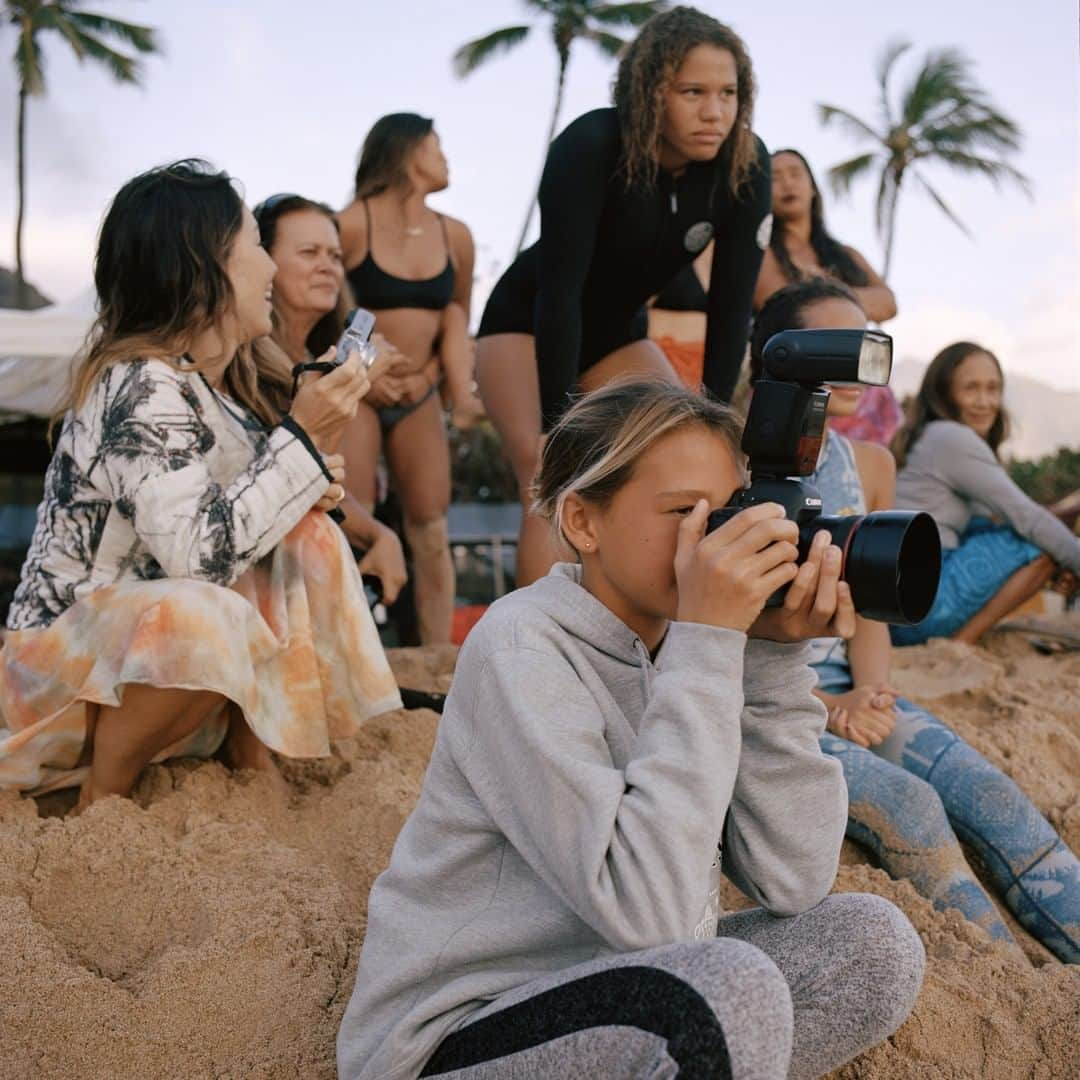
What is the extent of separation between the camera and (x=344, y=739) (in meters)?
2.67

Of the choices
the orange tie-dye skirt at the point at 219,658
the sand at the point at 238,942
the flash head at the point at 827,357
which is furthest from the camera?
the orange tie-dye skirt at the point at 219,658

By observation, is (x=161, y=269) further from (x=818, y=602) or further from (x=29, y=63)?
(x=29, y=63)

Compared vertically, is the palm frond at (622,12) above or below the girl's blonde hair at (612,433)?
above

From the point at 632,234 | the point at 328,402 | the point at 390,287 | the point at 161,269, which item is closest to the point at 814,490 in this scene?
the point at 328,402

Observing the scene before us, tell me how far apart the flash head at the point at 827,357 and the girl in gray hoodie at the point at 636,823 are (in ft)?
0.38

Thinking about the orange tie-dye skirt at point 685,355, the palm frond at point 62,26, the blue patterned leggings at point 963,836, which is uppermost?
the palm frond at point 62,26

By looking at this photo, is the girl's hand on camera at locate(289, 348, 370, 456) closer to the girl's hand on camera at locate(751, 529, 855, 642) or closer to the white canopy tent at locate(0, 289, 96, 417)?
the girl's hand on camera at locate(751, 529, 855, 642)

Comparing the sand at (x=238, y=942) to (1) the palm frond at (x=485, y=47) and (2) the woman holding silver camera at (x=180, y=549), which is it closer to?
(2) the woman holding silver camera at (x=180, y=549)

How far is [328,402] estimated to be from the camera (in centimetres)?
232

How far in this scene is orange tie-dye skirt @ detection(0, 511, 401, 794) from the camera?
7.03 feet

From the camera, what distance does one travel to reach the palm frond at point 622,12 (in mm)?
20016

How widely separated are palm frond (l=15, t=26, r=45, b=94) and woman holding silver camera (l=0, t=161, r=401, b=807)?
1836 cm

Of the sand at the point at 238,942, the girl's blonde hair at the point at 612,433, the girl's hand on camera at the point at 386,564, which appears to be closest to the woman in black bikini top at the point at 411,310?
the girl's hand on camera at the point at 386,564

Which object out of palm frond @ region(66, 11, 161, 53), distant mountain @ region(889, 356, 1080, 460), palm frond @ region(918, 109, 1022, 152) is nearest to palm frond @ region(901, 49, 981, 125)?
palm frond @ region(918, 109, 1022, 152)
